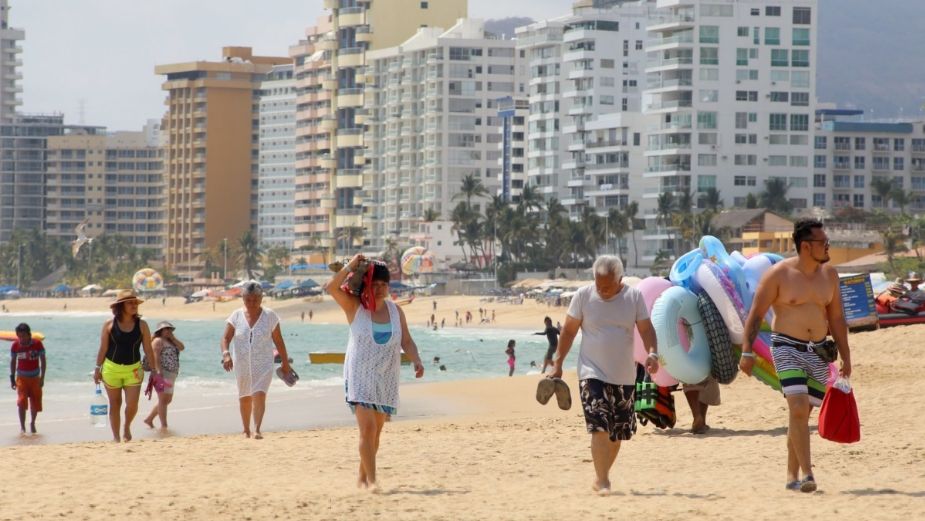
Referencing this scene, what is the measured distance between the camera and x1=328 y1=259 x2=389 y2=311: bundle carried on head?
9781mm

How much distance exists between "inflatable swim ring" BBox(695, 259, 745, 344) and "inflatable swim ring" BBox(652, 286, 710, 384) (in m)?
0.17

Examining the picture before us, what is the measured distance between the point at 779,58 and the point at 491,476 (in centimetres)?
9804

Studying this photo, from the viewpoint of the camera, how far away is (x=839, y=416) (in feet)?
31.1

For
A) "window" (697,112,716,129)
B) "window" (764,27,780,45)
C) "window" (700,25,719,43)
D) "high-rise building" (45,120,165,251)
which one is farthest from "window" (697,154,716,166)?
"high-rise building" (45,120,165,251)

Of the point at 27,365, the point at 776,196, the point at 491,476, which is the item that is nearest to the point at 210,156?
the point at 776,196

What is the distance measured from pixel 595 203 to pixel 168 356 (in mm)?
99981

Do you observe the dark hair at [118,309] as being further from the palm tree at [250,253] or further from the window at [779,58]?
the palm tree at [250,253]

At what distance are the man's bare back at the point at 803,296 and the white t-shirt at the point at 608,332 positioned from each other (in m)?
0.78

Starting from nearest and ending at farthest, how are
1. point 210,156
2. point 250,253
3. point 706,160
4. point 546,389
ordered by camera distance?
1. point 546,389
2. point 706,160
3. point 250,253
4. point 210,156

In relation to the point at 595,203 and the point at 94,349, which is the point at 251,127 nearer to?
the point at 595,203

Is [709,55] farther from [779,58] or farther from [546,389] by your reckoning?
[546,389]

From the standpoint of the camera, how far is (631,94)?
121m

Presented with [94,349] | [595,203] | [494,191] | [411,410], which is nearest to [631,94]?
[595,203]

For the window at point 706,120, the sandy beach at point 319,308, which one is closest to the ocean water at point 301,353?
the sandy beach at point 319,308
